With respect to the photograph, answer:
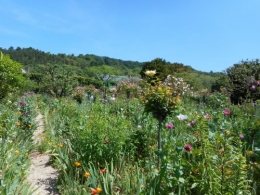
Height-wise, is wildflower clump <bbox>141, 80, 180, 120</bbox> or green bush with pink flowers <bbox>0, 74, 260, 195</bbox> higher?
wildflower clump <bbox>141, 80, 180, 120</bbox>

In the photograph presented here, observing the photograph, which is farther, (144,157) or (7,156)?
(144,157)

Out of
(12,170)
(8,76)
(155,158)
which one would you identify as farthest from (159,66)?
(12,170)

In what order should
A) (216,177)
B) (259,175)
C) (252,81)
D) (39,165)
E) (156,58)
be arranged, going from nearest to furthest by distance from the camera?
(216,177)
(259,175)
(39,165)
(252,81)
(156,58)

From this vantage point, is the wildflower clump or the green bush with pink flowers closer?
the green bush with pink flowers

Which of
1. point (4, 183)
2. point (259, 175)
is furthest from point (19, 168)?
point (259, 175)

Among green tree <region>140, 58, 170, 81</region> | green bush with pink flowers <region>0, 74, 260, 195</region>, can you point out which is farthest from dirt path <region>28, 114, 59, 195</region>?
green tree <region>140, 58, 170, 81</region>

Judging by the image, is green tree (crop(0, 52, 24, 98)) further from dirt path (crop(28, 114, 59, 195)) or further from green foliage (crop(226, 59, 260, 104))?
green foliage (crop(226, 59, 260, 104))

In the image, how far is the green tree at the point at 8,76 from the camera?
27.2ft

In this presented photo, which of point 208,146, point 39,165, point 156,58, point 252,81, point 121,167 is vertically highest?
point 156,58

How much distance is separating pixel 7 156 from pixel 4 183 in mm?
946

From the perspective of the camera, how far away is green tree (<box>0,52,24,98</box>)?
27.2 ft

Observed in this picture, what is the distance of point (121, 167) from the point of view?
2.90 metres

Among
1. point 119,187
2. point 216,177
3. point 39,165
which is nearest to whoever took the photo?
point 216,177

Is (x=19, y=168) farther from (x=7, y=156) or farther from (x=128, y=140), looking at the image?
(x=128, y=140)
